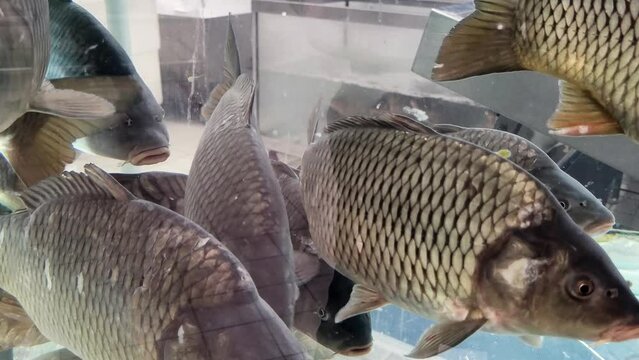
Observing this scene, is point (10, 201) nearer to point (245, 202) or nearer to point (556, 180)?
point (245, 202)

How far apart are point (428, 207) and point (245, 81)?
0.45 meters

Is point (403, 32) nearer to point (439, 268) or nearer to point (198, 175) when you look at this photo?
point (198, 175)

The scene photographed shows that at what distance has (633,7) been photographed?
65 cm

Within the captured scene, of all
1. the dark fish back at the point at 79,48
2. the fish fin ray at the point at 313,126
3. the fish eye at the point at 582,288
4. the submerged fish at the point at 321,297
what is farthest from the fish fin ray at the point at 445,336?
the dark fish back at the point at 79,48

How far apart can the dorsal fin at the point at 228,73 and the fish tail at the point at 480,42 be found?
1.58ft

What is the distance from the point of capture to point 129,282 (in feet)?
2.27

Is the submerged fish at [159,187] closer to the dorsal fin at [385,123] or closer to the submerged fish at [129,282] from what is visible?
the submerged fish at [129,282]

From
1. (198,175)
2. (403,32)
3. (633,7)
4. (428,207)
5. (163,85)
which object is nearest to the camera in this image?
(633,7)

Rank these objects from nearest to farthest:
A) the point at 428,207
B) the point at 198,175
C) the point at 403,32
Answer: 1. the point at 428,207
2. the point at 198,175
3. the point at 403,32

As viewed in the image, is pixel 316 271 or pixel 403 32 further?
pixel 403 32

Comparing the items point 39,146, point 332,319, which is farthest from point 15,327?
point 332,319

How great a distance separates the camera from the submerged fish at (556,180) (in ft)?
2.82

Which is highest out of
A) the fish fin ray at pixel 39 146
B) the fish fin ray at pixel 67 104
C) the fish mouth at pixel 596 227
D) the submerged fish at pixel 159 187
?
the fish fin ray at pixel 67 104

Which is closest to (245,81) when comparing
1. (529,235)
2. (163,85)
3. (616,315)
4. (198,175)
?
(198,175)
